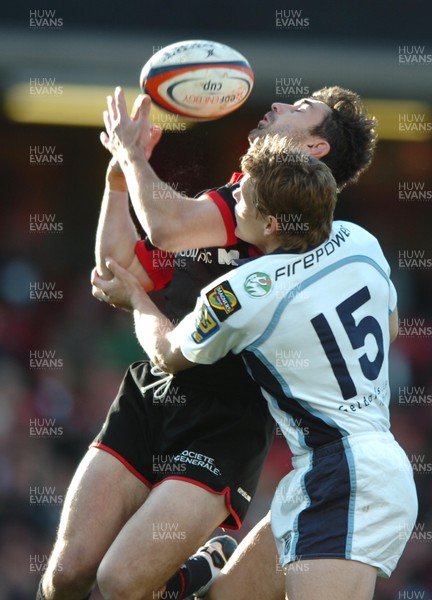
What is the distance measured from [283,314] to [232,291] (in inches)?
7.8

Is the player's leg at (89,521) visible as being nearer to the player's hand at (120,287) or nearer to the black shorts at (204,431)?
the black shorts at (204,431)

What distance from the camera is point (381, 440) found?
12.9ft

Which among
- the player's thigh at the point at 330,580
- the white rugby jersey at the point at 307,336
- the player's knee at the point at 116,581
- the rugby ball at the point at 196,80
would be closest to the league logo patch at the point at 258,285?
the white rugby jersey at the point at 307,336

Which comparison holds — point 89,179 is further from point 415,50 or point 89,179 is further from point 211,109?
point 211,109

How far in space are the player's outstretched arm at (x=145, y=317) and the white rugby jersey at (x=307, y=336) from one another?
0.23m

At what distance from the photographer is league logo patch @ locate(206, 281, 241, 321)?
3.91 metres

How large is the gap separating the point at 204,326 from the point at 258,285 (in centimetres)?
26

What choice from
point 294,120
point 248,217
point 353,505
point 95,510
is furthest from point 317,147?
point 95,510

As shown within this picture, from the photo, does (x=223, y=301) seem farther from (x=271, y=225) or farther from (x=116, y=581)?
(x=116, y=581)

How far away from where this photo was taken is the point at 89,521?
4355 mm

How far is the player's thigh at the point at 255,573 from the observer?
4.47 meters

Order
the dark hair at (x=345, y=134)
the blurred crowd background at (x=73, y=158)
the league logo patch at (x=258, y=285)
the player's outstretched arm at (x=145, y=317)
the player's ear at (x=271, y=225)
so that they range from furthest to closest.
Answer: the blurred crowd background at (x=73, y=158) < the dark hair at (x=345, y=134) < the player's outstretched arm at (x=145, y=317) < the player's ear at (x=271, y=225) < the league logo patch at (x=258, y=285)

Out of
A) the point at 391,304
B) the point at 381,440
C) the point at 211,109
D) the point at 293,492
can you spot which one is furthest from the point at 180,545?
the point at 211,109

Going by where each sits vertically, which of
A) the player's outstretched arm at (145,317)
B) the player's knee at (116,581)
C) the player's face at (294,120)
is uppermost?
the player's face at (294,120)
